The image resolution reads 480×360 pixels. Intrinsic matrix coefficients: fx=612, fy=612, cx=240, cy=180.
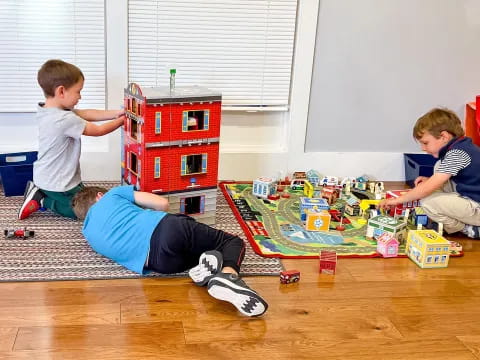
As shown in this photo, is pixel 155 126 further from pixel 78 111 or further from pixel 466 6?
pixel 466 6

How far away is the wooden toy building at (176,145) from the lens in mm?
2340

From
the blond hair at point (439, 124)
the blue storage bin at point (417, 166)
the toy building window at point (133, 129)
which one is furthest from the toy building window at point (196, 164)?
the blue storage bin at point (417, 166)

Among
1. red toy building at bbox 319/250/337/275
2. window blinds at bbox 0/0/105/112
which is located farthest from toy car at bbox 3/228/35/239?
red toy building at bbox 319/250/337/275

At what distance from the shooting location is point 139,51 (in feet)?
9.50

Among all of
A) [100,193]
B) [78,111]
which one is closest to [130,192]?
[100,193]

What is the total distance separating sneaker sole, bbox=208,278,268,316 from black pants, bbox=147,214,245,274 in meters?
0.16

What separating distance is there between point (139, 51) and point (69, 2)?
14.8 inches

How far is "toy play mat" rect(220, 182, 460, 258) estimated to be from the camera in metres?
2.36

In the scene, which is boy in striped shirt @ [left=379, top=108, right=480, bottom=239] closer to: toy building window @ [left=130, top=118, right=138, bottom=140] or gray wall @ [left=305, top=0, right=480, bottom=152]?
gray wall @ [left=305, top=0, right=480, bottom=152]

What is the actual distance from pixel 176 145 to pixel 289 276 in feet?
2.32

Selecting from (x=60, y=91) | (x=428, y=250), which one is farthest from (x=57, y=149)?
(x=428, y=250)

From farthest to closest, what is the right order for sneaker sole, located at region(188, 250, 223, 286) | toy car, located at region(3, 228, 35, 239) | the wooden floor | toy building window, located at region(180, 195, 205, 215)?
toy building window, located at region(180, 195, 205, 215)
toy car, located at region(3, 228, 35, 239)
sneaker sole, located at region(188, 250, 223, 286)
the wooden floor

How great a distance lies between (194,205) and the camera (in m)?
2.53

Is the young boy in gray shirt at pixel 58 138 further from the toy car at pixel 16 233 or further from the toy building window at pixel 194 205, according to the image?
the toy building window at pixel 194 205
